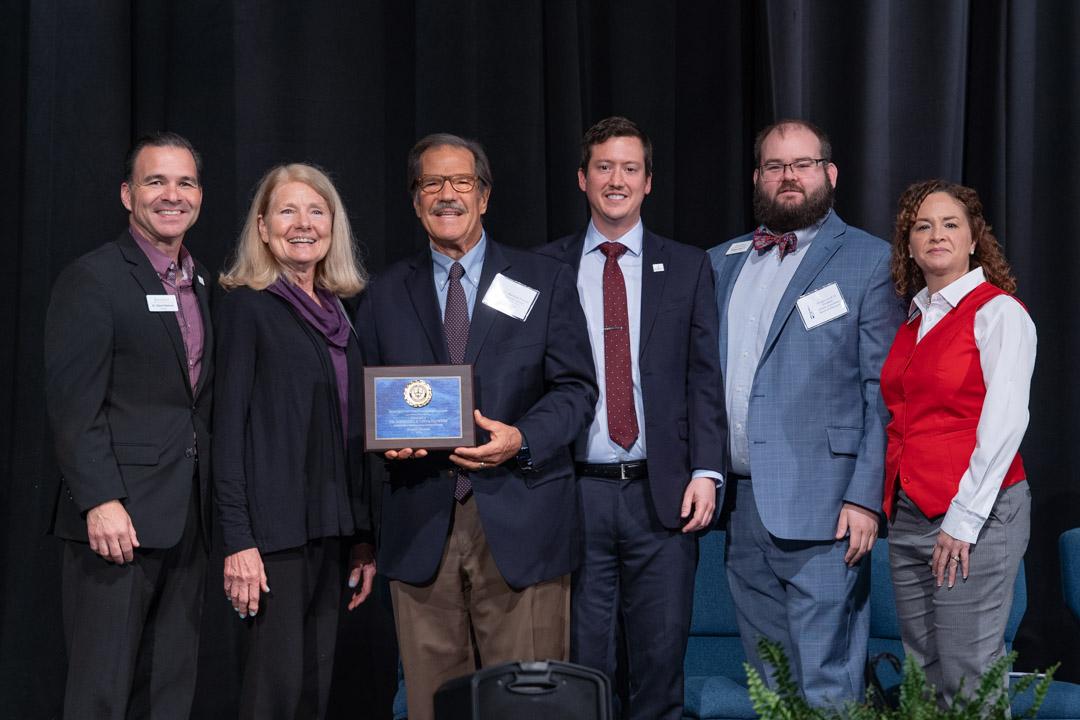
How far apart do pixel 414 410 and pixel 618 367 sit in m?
0.72

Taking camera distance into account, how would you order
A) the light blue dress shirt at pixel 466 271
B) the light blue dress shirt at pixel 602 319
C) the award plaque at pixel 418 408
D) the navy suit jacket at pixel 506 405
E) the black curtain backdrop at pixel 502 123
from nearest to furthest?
the award plaque at pixel 418 408
the navy suit jacket at pixel 506 405
the light blue dress shirt at pixel 466 271
the light blue dress shirt at pixel 602 319
the black curtain backdrop at pixel 502 123

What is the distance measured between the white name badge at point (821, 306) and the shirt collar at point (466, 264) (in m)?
0.90

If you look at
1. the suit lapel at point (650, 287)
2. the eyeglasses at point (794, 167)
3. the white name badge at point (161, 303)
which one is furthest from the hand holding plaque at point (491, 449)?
the eyeglasses at point (794, 167)

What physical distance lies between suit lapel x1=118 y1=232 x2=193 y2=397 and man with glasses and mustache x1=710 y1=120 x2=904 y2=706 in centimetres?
153

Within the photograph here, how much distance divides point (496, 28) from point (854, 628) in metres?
2.41

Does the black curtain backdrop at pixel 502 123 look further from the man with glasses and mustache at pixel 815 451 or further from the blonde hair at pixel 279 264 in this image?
the man with glasses and mustache at pixel 815 451

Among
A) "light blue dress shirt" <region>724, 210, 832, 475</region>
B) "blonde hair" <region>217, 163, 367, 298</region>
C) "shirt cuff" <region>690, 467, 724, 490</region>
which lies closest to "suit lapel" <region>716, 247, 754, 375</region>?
"light blue dress shirt" <region>724, 210, 832, 475</region>

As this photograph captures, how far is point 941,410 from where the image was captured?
8.61 feet

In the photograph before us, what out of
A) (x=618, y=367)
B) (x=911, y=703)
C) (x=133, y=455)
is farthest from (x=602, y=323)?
(x=911, y=703)

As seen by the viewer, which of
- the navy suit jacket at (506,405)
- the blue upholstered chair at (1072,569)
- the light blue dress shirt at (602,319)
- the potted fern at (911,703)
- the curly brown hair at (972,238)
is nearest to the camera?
the potted fern at (911,703)

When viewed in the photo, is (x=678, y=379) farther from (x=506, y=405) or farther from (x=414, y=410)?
(x=414, y=410)

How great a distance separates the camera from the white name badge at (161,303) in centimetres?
266

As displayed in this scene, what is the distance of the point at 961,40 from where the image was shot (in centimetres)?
389

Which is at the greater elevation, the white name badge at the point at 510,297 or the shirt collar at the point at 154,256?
the shirt collar at the point at 154,256
